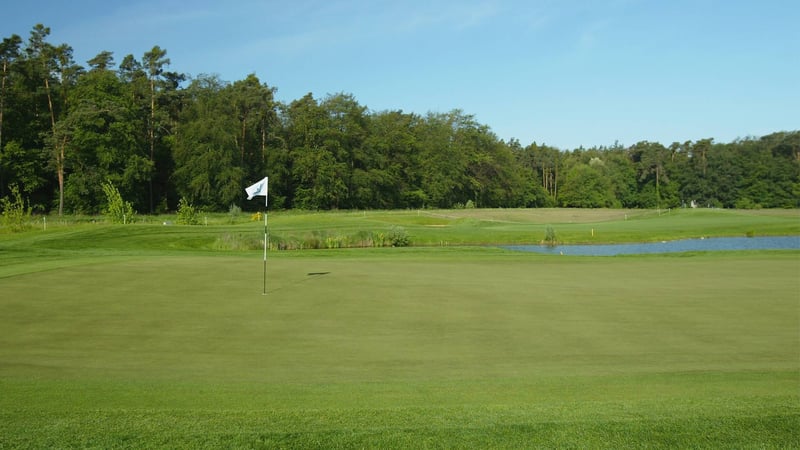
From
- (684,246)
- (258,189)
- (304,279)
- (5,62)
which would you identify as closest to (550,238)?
(684,246)

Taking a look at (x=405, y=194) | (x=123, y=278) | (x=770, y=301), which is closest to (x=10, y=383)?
(x=123, y=278)

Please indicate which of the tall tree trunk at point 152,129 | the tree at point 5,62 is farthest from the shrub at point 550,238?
the tree at point 5,62

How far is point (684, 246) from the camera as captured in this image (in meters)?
52.9

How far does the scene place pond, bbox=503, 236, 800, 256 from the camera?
4778cm

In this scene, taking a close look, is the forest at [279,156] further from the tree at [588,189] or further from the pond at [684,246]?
the pond at [684,246]

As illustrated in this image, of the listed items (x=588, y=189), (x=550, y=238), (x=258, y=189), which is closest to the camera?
(x=258, y=189)

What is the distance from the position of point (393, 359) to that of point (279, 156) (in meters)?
81.6

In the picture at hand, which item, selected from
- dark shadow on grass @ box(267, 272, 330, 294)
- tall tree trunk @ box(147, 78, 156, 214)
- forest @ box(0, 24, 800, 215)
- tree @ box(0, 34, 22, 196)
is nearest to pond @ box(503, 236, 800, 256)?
dark shadow on grass @ box(267, 272, 330, 294)

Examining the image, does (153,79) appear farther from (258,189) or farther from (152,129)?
(258,189)

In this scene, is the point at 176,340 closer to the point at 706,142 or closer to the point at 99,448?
the point at 99,448

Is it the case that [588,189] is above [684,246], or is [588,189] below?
above

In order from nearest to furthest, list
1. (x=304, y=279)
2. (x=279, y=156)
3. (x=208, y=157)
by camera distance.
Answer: (x=304, y=279), (x=208, y=157), (x=279, y=156)

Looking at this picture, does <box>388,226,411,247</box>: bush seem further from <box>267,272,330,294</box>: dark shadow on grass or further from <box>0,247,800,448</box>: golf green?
<box>0,247,800,448</box>: golf green

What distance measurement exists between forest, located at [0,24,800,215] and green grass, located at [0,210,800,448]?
4076 cm
